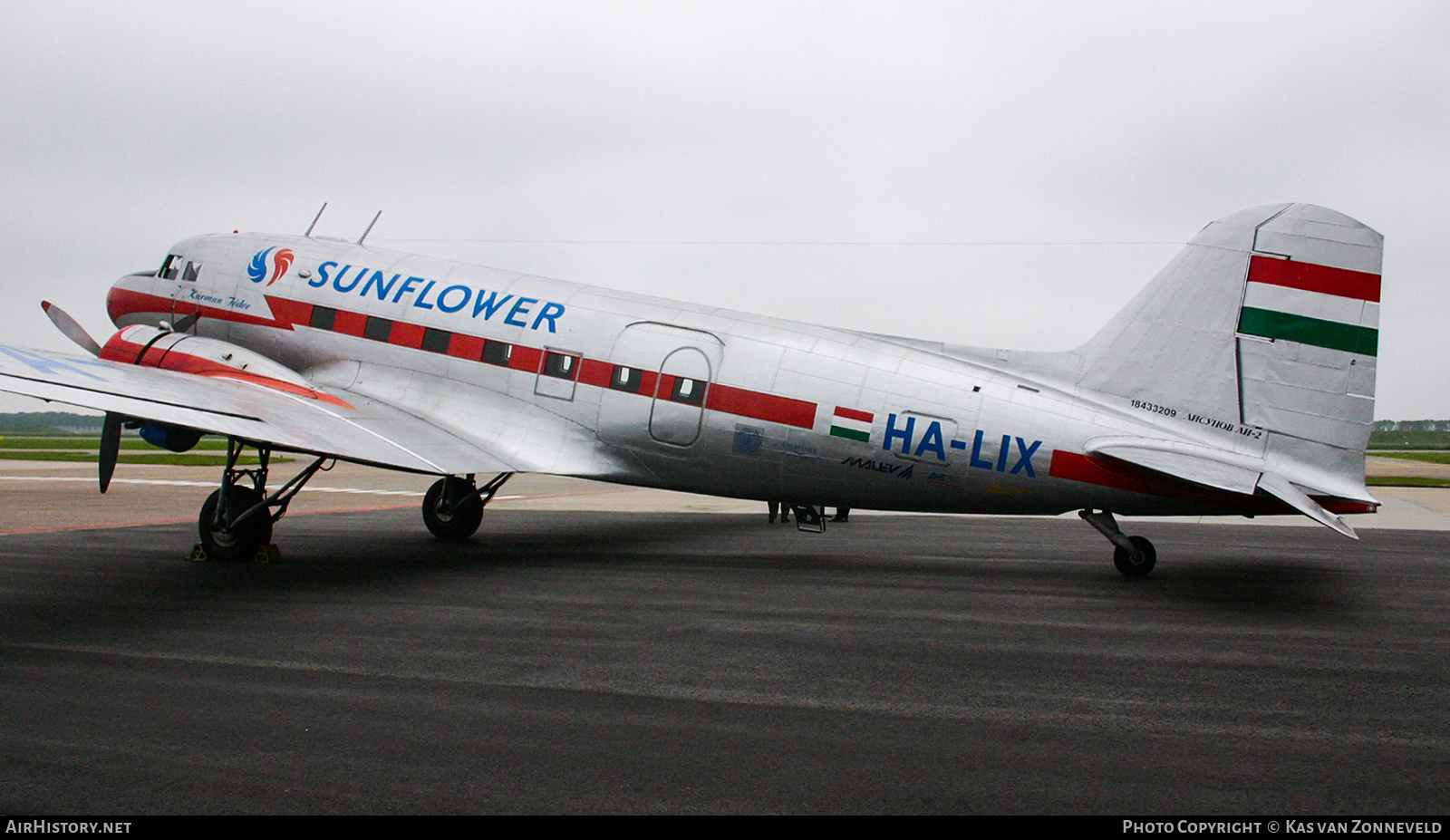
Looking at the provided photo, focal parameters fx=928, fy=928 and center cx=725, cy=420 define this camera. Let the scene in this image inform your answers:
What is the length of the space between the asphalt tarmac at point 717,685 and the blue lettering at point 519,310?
341cm

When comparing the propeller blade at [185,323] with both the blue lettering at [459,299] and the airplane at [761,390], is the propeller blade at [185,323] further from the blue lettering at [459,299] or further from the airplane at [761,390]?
the blue lettering at [459,299]

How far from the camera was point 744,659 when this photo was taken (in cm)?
723

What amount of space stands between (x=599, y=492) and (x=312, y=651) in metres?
22.4

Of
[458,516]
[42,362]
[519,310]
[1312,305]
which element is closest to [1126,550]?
[1312,305]

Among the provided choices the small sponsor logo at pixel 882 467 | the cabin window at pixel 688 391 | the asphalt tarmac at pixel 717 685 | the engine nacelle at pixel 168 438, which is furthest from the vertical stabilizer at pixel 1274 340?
the engine nacelle at pixel 168 438

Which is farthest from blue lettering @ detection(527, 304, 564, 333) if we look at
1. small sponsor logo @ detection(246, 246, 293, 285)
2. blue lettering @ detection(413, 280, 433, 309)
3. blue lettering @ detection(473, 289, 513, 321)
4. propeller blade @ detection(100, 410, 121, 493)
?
propeller blade @ detection(100, 410, 121, 493)

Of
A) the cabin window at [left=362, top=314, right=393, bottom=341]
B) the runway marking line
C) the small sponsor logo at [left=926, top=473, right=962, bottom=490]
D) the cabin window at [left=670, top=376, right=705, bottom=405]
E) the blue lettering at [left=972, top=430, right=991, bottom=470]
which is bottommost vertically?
the runway marking line

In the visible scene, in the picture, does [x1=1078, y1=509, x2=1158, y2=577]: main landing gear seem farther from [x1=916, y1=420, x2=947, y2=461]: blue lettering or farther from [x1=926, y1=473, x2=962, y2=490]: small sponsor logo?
[x1=916, y1=420, x2=947, y2=461]: blue lettering

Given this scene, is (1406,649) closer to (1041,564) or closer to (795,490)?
(1041,564)

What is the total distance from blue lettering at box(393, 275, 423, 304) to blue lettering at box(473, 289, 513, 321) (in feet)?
3.66

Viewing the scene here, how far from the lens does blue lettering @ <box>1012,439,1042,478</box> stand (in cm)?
1111

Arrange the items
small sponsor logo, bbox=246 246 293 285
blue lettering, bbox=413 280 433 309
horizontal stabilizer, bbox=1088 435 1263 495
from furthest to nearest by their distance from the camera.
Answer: small sponsor logo, bbox=246 246 293 285, blue lettering, bbox=413 280 433 309, horizontal stabilizer, bbox=1088 435 1263 495

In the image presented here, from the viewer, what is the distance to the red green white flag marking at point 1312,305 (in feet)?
34.4

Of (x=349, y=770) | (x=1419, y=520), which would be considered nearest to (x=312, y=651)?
(x=349, y=770)
